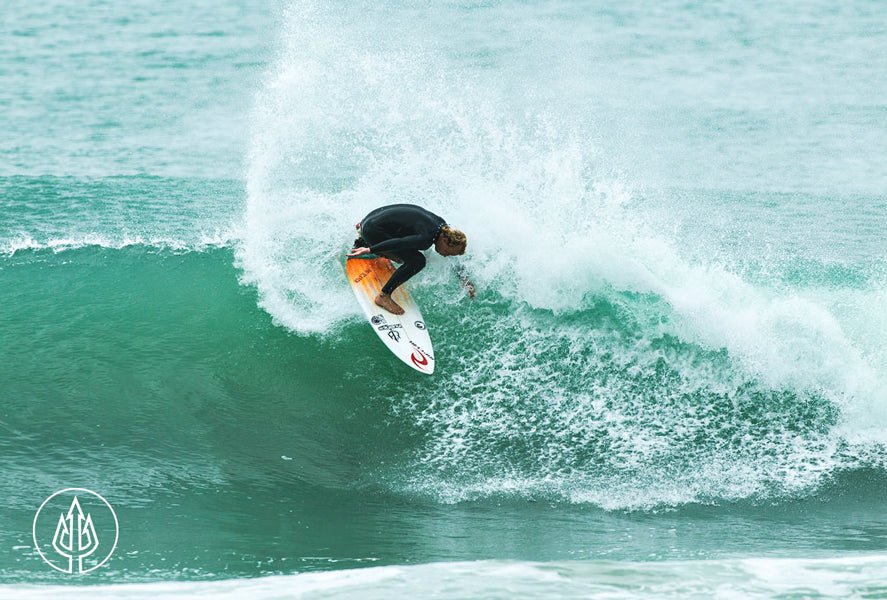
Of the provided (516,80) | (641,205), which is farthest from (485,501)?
(516,80)

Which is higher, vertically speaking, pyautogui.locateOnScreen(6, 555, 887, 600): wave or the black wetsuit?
the black wetsuit

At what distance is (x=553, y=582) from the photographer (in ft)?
22.4

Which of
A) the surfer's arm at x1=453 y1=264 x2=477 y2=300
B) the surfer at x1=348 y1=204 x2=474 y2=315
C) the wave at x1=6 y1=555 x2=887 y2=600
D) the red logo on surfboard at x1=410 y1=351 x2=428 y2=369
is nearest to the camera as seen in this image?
the wave at x1=6 y1=555 x2=887 y2=600

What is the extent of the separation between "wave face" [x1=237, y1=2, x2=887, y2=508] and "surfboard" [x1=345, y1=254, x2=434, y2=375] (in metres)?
0.23

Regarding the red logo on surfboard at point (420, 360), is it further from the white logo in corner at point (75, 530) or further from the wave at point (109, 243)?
the wave at point (109, 243)

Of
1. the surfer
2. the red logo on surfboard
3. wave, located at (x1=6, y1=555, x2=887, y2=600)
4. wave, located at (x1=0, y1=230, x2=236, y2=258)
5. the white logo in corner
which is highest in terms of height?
the surfer

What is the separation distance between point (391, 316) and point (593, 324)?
211 centimetres

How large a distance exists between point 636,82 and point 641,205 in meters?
5.96

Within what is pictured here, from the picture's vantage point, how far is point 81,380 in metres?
9.84

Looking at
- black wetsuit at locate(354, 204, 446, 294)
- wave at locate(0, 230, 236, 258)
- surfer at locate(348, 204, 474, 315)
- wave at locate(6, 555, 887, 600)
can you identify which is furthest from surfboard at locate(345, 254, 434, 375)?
wave at locate(0, 230, 236, 258)

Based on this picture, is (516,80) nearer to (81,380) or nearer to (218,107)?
(218,107)

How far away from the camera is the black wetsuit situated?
9312 millimetres

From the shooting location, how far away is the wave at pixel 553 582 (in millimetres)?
6703

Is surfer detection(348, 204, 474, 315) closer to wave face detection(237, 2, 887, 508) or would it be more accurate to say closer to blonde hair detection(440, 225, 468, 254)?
blonde hair detection(440, 225, 468, 254)
